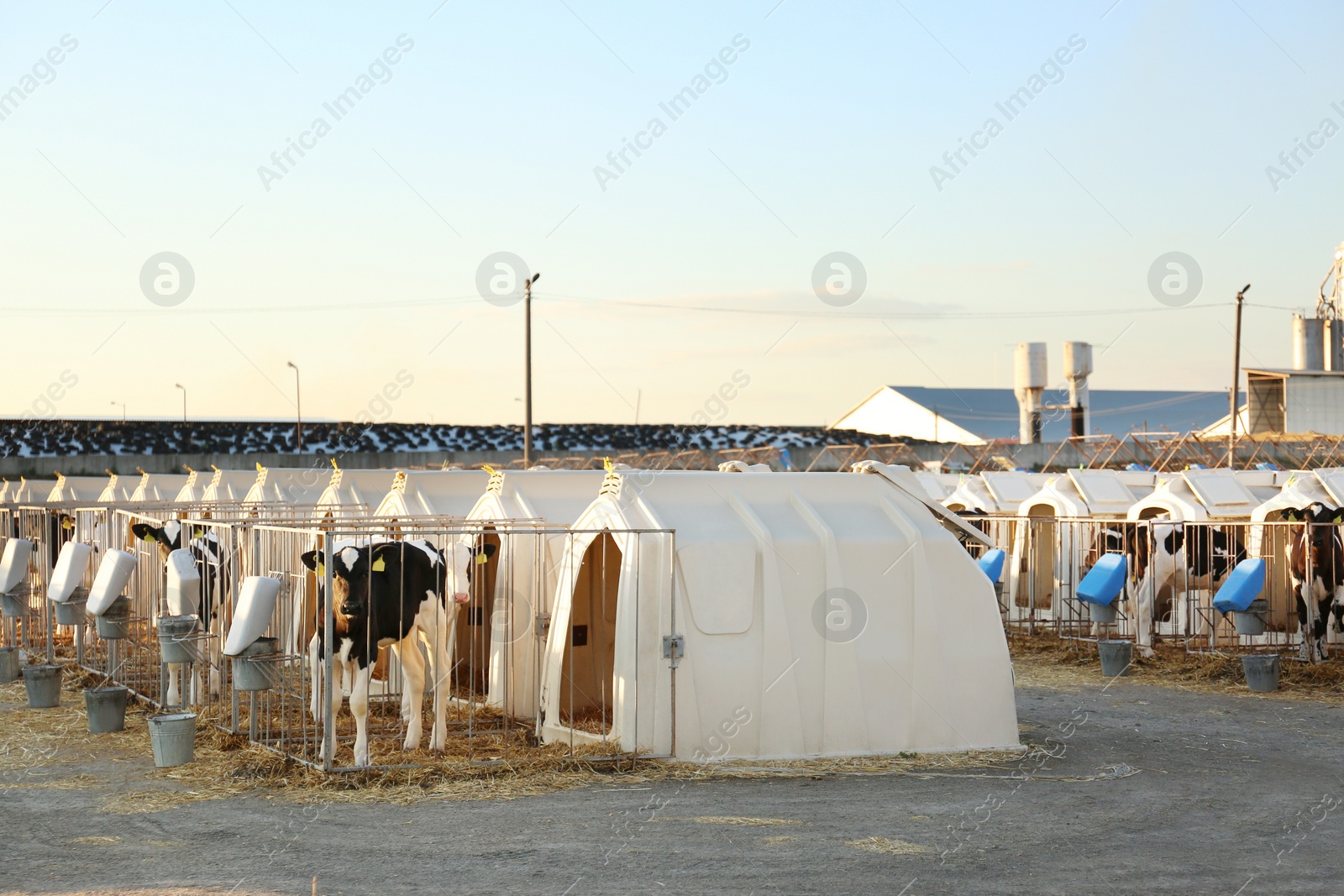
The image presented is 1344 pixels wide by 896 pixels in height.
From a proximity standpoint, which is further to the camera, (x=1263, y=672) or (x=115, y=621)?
(x=1263, y=672)

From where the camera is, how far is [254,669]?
11344 millimetres

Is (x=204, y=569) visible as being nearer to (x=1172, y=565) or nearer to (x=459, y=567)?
(x=459, y=567)

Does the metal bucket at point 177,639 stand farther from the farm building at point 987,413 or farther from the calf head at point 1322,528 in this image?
the farm building at point 987,413

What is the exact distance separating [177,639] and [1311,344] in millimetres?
50590

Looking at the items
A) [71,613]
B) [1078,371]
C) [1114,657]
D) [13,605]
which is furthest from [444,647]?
[1078,371]

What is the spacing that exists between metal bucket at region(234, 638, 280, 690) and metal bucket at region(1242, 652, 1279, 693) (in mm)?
11019

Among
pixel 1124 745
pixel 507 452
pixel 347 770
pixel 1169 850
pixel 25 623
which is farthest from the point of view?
pixel 507 452

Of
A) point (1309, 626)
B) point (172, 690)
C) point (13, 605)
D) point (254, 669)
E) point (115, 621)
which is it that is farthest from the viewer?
point (1309, 626)

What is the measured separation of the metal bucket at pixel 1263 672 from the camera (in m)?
16.2

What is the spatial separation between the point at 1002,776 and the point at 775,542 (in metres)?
2.62

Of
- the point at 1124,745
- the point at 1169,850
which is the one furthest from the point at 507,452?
the point at 1169,850

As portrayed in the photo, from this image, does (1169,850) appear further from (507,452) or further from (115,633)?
(507,452)

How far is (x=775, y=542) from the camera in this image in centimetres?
1198

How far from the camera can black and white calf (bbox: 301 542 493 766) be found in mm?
11094
